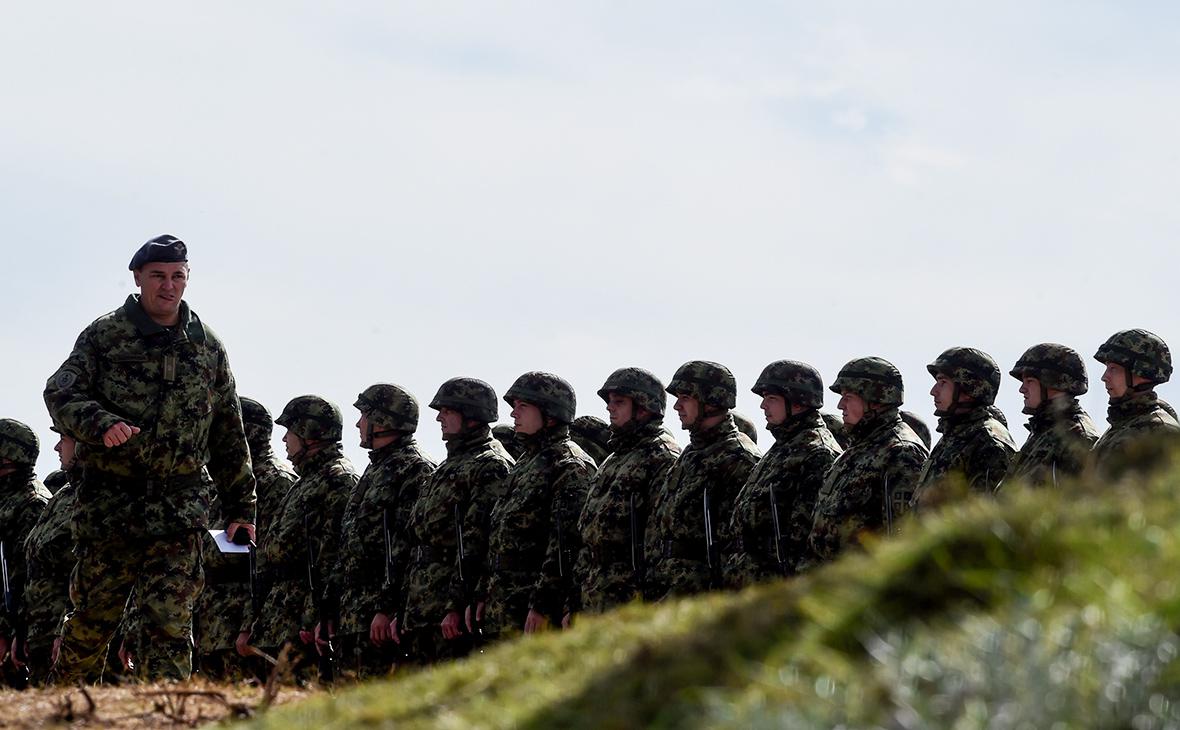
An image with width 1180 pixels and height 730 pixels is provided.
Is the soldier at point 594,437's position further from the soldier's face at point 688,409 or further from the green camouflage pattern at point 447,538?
the soldier's face at point 688,409

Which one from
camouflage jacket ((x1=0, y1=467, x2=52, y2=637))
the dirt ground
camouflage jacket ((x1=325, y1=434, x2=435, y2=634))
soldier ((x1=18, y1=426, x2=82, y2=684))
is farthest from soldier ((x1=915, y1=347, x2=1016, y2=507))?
camouflage jacket ((x1=0, y1=467, x2=52, y2=637))

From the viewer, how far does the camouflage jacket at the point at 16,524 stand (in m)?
17.3

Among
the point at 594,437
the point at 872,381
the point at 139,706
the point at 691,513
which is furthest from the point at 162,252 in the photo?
the point at 594,437

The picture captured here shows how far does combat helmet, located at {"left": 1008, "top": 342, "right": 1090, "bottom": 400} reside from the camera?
40.6 feet

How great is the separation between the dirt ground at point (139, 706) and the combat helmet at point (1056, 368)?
7003mm

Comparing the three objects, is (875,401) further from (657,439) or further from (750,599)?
(750,599)

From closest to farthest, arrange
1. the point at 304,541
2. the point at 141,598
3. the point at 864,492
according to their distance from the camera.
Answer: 1. the point at 141,598
2. the point at 864,492
3. the point at 304,541

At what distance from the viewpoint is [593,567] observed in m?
13.3

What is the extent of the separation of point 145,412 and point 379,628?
18.3 feet

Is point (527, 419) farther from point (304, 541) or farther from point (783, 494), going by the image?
point (304, 541)

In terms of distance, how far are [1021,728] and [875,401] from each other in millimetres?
9845

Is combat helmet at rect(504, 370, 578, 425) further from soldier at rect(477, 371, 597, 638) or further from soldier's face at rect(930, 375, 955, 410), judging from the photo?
soldier's face at rect(930, 375, 955, 410)

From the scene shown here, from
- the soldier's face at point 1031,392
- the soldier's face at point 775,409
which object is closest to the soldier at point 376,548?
the soldier's face at point 775,409

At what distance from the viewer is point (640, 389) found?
14117mm
